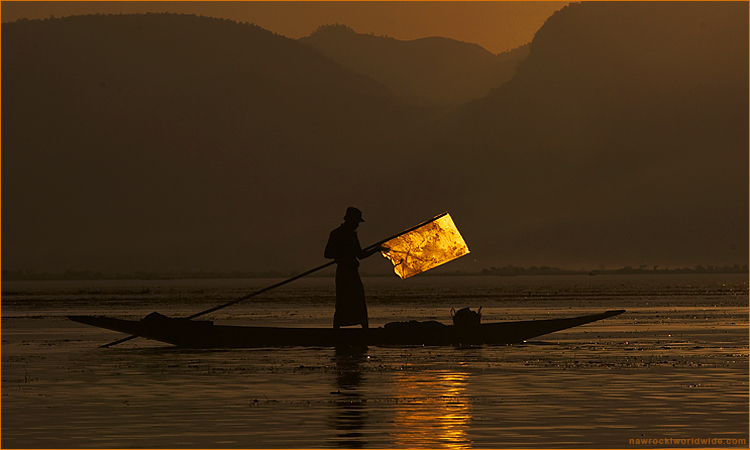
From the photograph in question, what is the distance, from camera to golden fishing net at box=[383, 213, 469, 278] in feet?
84.3

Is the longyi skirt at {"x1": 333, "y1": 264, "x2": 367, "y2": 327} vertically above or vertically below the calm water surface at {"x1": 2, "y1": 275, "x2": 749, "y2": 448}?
above

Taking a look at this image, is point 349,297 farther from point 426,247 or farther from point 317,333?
point 426,247

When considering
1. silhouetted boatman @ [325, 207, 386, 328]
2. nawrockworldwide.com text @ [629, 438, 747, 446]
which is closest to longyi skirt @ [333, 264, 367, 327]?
silhouetted boatman @ [325, 207, 386, 328]

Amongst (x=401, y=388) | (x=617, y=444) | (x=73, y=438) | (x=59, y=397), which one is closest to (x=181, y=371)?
(x=59, y=397)

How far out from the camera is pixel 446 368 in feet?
71.3

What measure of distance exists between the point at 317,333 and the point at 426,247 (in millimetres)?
3186

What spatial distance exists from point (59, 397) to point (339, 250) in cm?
904

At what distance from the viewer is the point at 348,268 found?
25.6 meters

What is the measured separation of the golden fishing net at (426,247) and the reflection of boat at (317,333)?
1.55 meters

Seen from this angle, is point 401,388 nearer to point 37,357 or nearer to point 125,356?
point 125,356

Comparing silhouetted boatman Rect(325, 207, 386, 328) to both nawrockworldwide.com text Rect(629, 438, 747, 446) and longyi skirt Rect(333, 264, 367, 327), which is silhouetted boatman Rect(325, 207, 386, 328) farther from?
nawrockworldwide.com text Rect(629, 438, 747, 446)

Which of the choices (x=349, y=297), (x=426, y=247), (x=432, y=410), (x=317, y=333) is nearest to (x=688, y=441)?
(x=432, y=410)

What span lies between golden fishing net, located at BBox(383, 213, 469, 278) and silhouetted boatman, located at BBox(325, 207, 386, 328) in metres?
0.44

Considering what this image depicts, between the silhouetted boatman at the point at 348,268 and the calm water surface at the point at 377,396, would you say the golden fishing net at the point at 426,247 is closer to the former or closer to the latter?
the silhouetted boatman at the point at 348,268
